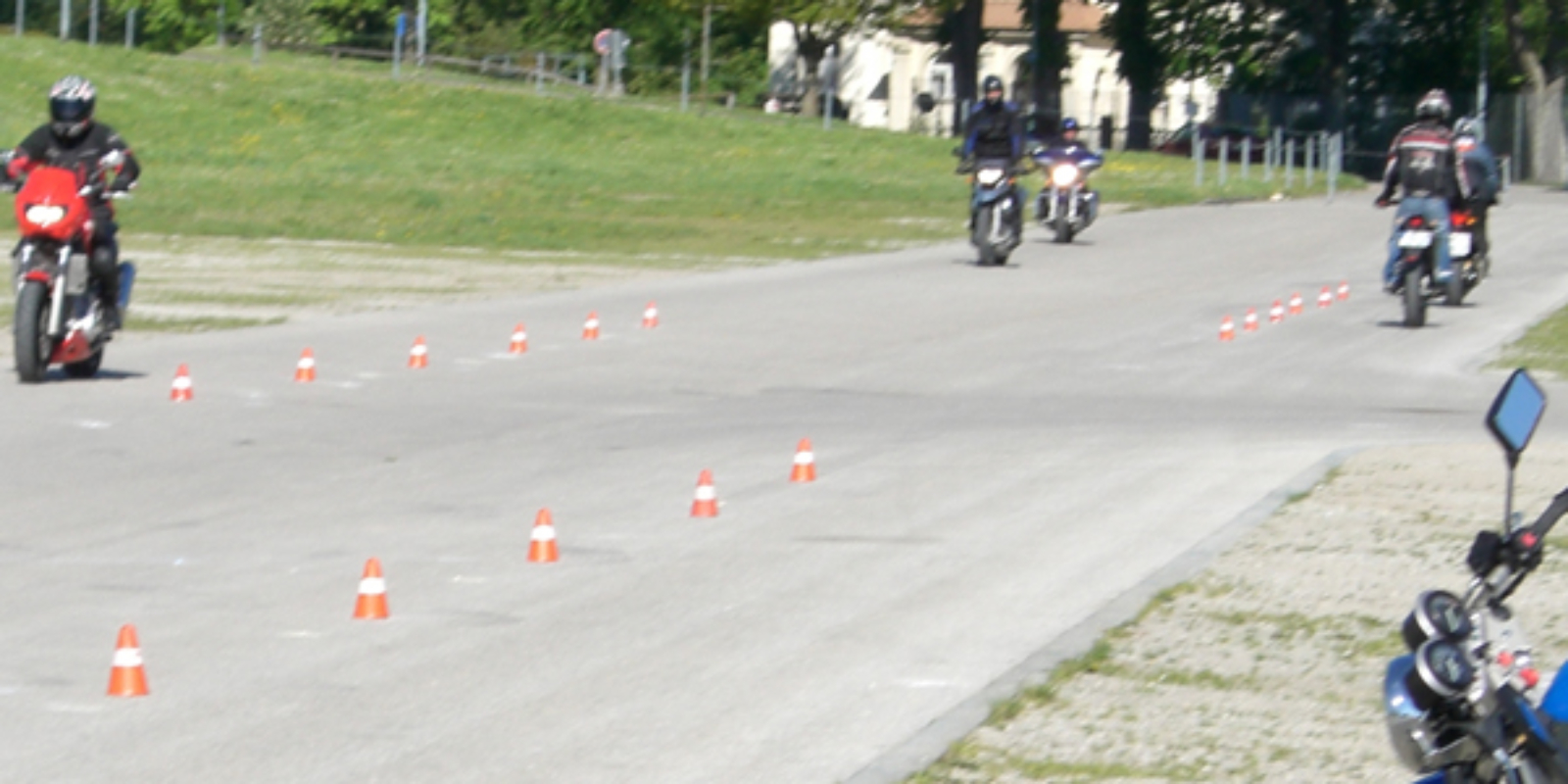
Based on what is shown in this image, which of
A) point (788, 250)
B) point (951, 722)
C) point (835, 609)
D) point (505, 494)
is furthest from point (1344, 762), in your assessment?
point (788, 250)

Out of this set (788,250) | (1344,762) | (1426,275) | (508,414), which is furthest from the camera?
(788,250)

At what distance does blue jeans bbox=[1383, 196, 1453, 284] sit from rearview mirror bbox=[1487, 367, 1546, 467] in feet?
52.9

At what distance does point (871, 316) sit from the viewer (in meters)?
20.4

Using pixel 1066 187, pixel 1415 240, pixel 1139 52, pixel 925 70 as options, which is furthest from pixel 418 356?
pixel 925 70

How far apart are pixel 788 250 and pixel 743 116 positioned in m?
31.4

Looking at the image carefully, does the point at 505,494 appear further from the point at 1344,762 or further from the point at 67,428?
the point at 1344,762

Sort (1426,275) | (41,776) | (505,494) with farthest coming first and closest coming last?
(1426,275) → (505,494) → (41,776)

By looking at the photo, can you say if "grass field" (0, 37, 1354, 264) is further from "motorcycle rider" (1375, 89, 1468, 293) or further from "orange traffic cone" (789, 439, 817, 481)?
"orange traffic cone" (789, 439, 817, 481)

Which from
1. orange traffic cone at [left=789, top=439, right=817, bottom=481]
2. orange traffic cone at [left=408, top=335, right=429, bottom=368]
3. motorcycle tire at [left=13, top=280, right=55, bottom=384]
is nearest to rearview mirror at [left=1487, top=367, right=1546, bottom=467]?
orange traffic cone at [left=789, top=439, right=817, bottom=481]

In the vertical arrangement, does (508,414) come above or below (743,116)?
below

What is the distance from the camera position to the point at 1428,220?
788 inches

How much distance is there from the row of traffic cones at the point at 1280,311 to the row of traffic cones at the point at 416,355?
4.42 metres

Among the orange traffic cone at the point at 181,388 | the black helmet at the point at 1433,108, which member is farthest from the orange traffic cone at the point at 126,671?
the black helmet at the point at 1433,108

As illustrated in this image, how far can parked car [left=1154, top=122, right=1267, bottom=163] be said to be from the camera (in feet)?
204
